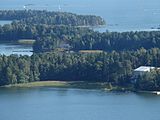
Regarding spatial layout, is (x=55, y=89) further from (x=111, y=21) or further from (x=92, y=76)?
(x=111, y=21)

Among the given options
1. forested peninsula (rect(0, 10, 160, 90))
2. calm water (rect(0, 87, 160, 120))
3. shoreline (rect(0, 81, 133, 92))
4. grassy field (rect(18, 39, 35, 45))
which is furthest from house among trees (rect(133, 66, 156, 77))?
grassy field (rect(18, 39, 35, 45))

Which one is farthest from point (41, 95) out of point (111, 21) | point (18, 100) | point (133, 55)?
point (111, 21)

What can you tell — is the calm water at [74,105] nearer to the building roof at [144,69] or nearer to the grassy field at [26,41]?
the building roof at [144,69]

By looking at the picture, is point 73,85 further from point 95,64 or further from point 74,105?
point 74,105

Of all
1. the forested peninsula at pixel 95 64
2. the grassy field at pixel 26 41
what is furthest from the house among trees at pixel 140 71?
the grassy field at pixel 26 41

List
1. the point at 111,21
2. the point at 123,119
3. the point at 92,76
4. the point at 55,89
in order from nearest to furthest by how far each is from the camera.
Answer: the point at 123,119, the point at 55,89, the point at 92,76, the point at 111,21

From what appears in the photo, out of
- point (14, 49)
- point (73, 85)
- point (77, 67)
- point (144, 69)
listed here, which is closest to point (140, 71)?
point (144, 69)
